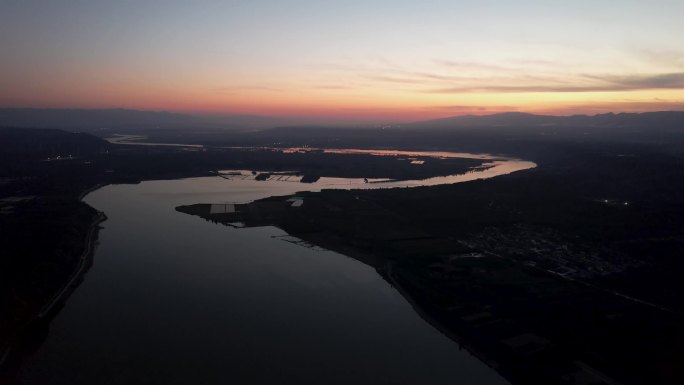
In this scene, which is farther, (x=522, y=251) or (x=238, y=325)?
(x=522, y=251)

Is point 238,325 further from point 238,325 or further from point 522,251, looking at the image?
point 522,251

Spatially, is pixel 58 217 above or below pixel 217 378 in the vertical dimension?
above

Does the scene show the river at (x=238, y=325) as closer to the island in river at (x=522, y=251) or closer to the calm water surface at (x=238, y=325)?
the calm water surface at (x=238, y=325)

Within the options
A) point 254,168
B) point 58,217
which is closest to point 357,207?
point 58,217

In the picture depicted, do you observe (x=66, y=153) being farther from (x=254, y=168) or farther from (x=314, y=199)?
A: (x=314, y=199)

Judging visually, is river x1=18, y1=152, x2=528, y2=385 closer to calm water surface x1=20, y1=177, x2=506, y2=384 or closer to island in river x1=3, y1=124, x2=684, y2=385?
calm water surface x1=20, y1=177, x2=506, y2=384

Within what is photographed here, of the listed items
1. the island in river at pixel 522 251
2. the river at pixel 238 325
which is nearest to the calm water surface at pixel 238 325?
the river at pixel 238 325

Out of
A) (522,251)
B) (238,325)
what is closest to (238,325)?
(238,325)

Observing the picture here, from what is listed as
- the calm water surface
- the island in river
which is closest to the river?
the calm water surface
